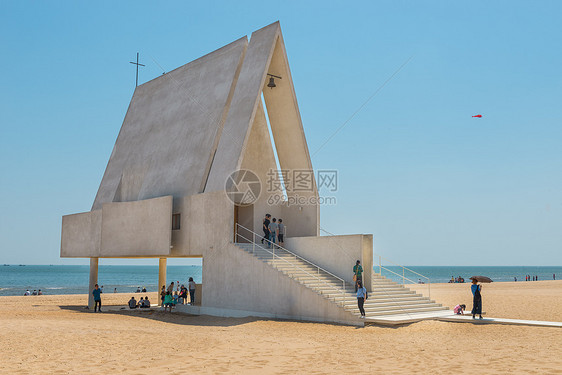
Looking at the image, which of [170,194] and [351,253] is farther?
[170,194]

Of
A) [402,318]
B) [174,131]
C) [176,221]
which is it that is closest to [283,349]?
[402,318]

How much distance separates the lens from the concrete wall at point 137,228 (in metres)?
20.0

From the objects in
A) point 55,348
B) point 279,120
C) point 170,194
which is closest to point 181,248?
point 170,194

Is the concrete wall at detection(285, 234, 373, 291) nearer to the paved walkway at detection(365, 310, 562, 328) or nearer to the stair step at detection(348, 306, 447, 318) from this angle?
the stair step at detection(348, 306, 447, 318)

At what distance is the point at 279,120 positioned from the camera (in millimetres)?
21031

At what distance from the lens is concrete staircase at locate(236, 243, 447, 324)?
1526 cm

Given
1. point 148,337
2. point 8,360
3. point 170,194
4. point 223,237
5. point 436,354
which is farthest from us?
point 170,194

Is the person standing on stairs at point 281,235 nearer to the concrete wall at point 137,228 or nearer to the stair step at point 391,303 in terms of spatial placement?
the concrete wall at point 137,228

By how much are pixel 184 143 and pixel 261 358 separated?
14200mm

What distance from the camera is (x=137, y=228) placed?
2145 centimetres

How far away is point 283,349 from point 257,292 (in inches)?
259

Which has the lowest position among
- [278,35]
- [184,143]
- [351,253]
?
[351,253]

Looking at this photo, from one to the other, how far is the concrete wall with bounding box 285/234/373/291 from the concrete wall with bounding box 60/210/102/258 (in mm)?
10313

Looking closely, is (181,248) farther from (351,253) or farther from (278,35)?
(278,35)
